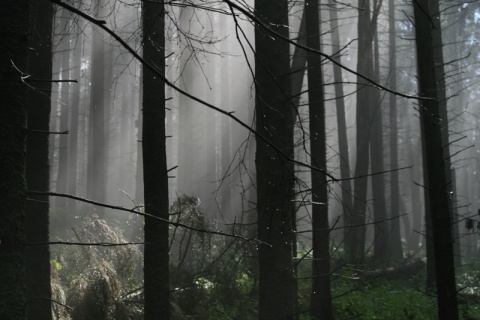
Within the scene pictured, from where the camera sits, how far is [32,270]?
743 centimetres

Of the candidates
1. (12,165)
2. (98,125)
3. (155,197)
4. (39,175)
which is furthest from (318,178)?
(98,125)

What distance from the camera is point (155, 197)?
6434 mm

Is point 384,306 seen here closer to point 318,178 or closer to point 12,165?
point 318,178

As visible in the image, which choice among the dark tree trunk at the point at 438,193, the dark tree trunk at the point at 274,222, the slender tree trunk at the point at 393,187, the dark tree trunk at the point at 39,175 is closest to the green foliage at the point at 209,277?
the dark tree trunk at the point at 39,175

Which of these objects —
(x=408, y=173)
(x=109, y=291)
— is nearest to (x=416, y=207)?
(x=408, y=173)

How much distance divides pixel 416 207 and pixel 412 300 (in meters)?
34.2

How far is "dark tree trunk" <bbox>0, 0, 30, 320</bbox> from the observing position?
11.3 feet

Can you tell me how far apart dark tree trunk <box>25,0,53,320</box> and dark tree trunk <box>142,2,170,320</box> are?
172cm

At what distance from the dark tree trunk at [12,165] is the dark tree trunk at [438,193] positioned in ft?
17.6

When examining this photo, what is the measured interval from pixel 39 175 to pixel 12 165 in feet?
14.8

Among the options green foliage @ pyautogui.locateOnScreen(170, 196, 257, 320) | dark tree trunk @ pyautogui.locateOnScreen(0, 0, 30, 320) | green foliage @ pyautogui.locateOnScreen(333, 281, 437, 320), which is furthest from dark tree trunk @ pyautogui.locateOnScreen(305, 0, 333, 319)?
dark tree trunk @ pyautogui.locateOnScreen(0, 0, 30, 320)

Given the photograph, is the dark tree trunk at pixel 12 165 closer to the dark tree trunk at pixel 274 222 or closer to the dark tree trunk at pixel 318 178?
the dark tree trunk at pixel 274 222

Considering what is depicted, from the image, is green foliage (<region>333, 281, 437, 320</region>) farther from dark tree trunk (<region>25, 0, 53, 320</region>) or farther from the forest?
dark tree trunk (<region>25, 0, 53, 320</region>)

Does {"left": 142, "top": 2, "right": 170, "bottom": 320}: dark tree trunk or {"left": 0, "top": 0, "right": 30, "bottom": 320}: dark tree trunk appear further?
{"left": 142, "top": 2, "right": 170, "bottom": 320}: dark tree trunk
